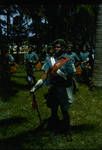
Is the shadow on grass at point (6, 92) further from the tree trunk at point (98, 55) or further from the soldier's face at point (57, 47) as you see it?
the soldier's face at point (57, 47)

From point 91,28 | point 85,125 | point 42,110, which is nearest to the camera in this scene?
point 85,125

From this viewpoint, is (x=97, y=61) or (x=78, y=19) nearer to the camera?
(x=97, y=61)

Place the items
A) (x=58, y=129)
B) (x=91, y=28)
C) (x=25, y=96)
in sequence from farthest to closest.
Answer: (x=91, y=28) < (x=25, y=96) < (x=58, y=129)

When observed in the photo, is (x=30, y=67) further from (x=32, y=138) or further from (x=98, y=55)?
(x=32, y=138)

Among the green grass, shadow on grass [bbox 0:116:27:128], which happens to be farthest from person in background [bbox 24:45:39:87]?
shadow on grass [bbox 0:116:27:128]

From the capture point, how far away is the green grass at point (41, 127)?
13.8 metres

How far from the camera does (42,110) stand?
19.0 metres

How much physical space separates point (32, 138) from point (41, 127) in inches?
46.8

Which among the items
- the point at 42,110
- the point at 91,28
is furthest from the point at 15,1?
the point at 91,28

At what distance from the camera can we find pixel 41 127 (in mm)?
15609

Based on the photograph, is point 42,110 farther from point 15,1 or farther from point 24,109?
point 15,1

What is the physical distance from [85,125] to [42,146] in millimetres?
2863

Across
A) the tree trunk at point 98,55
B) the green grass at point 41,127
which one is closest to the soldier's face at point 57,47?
the green grass at point 41,127

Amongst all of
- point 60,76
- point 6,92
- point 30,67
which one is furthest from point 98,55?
point 60,76
